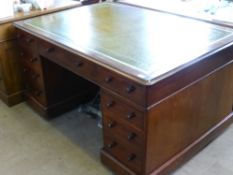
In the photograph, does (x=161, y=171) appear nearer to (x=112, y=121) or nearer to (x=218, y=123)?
(x=112, y=121)

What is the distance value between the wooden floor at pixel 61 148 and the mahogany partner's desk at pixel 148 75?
10 centimetres

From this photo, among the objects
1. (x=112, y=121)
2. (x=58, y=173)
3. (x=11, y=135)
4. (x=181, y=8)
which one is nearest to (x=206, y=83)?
(x=112, y=121)

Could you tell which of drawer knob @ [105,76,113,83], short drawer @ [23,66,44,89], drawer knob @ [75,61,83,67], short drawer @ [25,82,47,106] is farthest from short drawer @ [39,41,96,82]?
short drawer @ [25,82,47,106]

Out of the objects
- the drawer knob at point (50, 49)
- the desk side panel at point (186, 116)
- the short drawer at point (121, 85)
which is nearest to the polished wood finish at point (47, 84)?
the drawer knob at point (50, 49)

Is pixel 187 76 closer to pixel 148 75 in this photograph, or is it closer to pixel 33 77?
pixel 148 75

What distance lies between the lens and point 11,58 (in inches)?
97.0

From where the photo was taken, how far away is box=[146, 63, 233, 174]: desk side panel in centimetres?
163

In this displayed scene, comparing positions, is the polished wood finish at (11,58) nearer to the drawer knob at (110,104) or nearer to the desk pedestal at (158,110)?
the desk pedestal at (158,110)

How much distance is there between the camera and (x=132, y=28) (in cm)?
203

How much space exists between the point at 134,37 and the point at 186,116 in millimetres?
554

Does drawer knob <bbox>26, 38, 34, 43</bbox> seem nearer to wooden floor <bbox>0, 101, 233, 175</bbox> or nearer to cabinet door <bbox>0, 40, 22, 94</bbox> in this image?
cabinet door <bbox>0, 40, 22, 94</bbox>

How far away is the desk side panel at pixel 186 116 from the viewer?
5.36 ft

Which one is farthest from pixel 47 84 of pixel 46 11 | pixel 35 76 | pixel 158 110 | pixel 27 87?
pixel 158 110

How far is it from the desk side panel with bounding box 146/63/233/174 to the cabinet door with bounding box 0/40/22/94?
1.38 m
